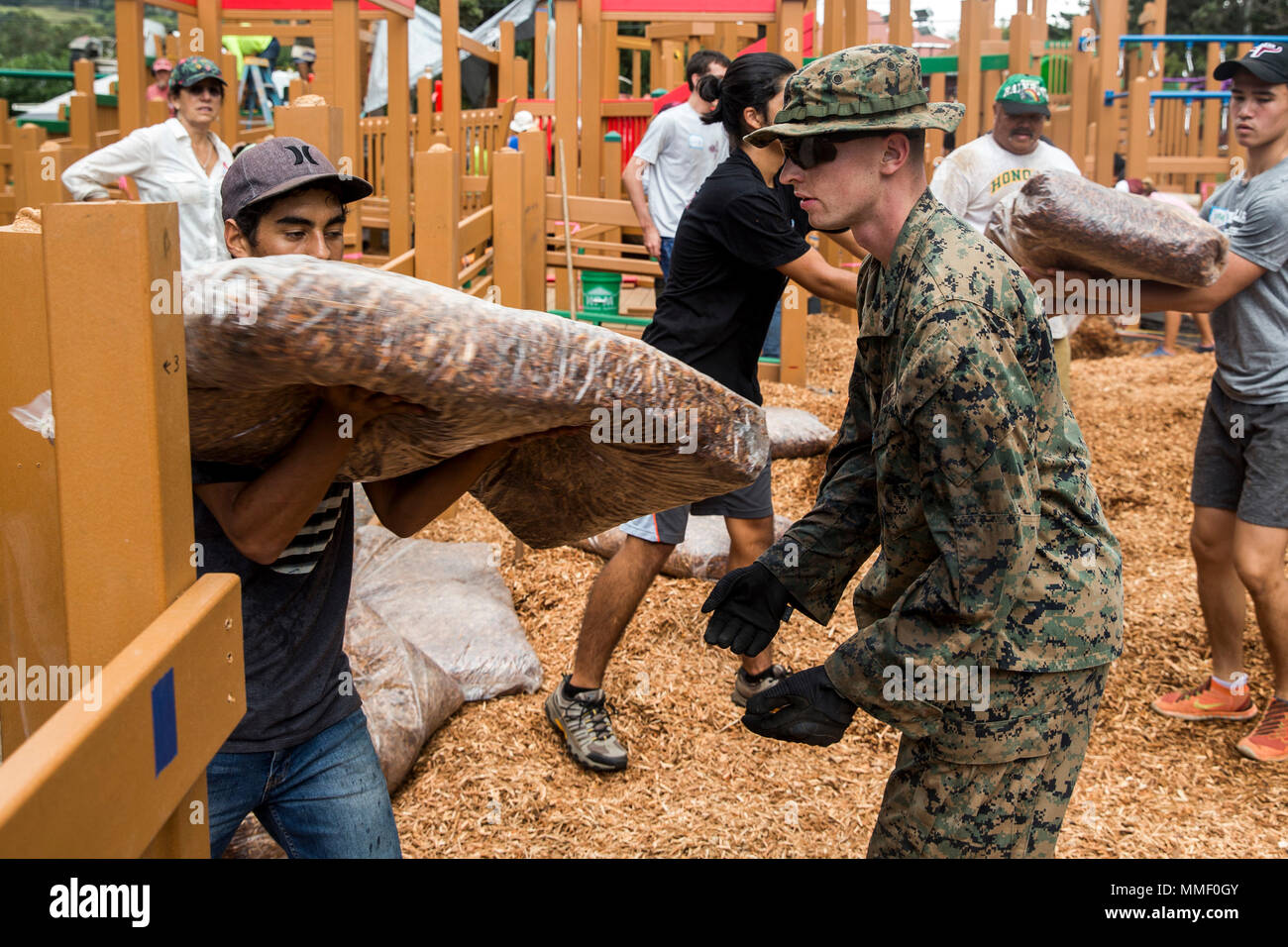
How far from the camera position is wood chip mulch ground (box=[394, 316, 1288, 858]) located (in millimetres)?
3555

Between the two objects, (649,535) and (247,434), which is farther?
(649,535)

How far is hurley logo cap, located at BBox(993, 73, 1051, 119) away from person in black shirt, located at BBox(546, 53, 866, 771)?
1.94m

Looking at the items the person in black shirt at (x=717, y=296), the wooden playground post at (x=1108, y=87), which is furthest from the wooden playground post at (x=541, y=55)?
the person in black shirt at (x=717, y=296)

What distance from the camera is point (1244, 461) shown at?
13.6 ft

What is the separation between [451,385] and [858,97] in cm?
108

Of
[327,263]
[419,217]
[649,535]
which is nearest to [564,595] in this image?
[649,535]

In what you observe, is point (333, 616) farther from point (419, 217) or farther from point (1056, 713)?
point (419, 217)

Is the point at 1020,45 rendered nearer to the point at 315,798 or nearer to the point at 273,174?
the point at 273,174

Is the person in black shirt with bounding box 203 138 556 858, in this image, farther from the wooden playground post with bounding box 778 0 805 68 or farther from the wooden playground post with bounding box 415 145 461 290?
the wooden playground post with bounding box 778 0 805 68

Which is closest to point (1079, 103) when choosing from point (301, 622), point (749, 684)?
Result: point (749, 684)

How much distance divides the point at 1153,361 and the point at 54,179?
8.09m

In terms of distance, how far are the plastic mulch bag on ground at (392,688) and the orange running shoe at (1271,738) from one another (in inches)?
108

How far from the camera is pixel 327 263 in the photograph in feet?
4.75

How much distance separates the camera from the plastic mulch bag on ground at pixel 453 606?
420 cm
